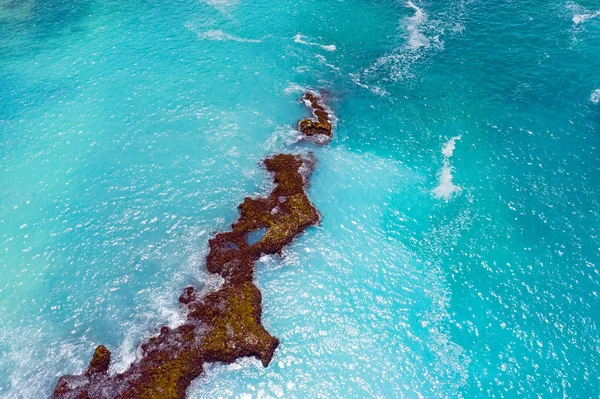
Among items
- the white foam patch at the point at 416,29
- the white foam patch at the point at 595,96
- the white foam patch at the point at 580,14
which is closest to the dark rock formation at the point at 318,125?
the white foam patch at the point at 416,29

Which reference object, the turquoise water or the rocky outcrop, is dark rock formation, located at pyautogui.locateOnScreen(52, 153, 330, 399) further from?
the turquoise water

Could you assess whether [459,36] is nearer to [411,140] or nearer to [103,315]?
[411,140]

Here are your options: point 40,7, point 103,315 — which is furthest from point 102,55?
point 103,315

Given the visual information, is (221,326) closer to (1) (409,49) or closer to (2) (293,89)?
(2) (293,89)

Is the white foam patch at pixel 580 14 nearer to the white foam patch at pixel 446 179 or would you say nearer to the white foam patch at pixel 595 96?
the white foam patch at pixel 595 96

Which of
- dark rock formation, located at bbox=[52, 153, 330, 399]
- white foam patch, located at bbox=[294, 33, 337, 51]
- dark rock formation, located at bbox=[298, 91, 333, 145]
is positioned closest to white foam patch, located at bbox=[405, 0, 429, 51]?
white foam patch, located at bbox=[294, 33, 337, 51]

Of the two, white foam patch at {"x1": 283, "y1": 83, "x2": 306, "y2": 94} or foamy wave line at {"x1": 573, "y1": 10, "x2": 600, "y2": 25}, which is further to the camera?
foamy wave line at {"x1": 573, "y1": 10, "x2": 600, "y2": 25}

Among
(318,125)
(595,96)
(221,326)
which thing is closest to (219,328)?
(221,326)
